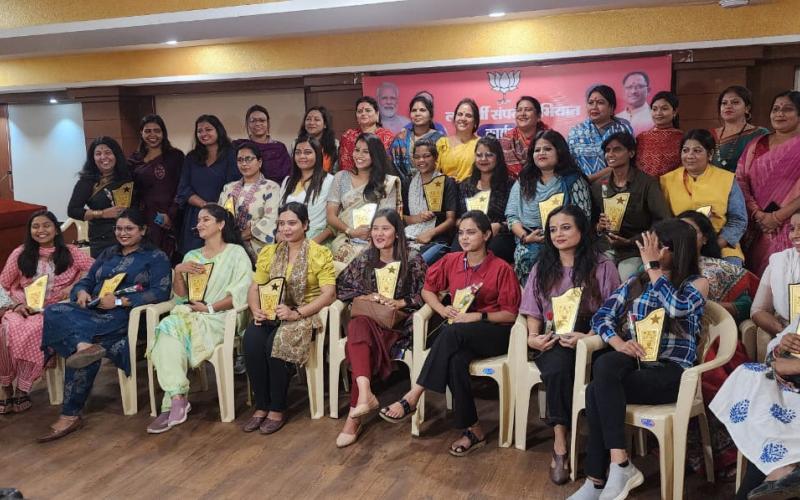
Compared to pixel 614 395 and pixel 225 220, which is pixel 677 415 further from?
pixel 225 220

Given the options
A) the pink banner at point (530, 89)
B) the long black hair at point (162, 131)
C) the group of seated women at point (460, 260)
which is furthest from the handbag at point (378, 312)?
the pink banner at point (530, 89)

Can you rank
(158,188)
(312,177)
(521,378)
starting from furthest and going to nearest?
1. (158,188)
2. (312,177)
3. (521,378)

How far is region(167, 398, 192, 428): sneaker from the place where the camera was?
359 centimetres

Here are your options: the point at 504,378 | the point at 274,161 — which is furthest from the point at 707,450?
the point at 274,161

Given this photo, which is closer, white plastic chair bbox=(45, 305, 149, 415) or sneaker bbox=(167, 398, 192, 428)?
sneaker bbox=(167, 398, 192, 428)

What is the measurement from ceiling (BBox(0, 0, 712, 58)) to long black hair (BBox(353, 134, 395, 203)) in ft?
2.28

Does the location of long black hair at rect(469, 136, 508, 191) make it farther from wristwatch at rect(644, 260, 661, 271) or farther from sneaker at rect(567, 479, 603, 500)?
sneaker at rect(567, 479, 603, 500)

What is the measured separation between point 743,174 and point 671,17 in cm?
187

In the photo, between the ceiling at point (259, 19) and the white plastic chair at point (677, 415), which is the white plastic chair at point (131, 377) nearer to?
the ceiling at point (259, 19)

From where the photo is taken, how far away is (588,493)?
8.86 feet

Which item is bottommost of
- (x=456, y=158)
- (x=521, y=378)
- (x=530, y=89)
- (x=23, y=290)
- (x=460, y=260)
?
(x=521, y=378)

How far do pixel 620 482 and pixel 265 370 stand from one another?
175cm

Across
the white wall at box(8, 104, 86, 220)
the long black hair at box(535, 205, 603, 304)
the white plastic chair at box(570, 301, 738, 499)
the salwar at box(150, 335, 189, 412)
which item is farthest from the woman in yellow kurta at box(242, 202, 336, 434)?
the white wall at box(8, 104, 86, 220)

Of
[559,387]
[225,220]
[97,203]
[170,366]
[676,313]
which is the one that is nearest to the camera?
[676,313]
